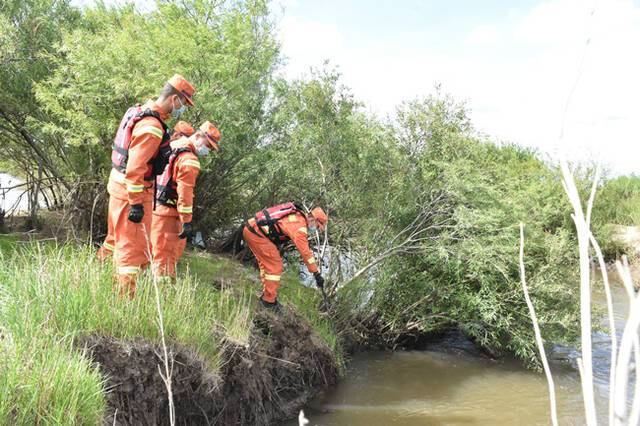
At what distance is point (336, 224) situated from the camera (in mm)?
8844

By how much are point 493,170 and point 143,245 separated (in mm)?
5961

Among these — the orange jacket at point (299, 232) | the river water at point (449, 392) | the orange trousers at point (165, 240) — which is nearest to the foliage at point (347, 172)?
the river water at point (449, 392)

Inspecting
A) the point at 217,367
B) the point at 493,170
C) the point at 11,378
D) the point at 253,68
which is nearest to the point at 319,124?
the point at 253,68

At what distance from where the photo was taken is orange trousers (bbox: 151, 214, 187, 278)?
19.0ft

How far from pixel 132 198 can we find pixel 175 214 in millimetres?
996

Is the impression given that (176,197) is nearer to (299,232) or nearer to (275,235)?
(275,235)

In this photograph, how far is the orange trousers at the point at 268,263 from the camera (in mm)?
6719

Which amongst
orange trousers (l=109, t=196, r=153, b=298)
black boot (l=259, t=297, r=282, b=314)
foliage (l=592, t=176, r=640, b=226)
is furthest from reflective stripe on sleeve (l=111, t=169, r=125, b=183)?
foliage (l=592, t=176, r=640, b=226)

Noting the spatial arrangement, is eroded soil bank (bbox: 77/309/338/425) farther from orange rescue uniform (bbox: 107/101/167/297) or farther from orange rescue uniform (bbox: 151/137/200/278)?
orange rescue uniform (bbox: 151/137/200/278)

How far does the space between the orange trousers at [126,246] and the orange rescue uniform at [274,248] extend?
195 cm

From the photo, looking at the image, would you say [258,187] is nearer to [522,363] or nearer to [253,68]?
[253,68]

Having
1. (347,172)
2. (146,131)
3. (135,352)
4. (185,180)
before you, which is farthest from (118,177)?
(347,172)

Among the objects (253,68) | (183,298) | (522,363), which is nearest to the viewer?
(183,298)

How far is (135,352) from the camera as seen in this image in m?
4.54
